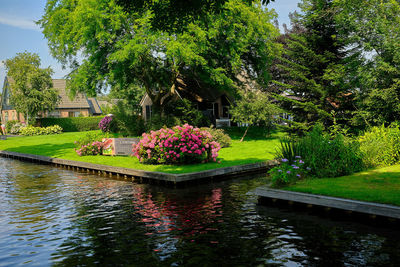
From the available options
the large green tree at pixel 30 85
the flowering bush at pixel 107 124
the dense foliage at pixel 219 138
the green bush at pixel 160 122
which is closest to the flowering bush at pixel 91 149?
the green bush at pixel 160 122

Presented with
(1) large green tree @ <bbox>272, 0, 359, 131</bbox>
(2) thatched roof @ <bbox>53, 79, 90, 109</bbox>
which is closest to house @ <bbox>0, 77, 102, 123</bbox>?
(2) thatched roof @ <bbox>53, 79, 90, 109</bbox>

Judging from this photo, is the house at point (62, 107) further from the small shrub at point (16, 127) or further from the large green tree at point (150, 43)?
the large green tree at point (150, 43)

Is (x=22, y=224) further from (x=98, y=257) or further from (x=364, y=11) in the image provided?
(x=364, y=11)

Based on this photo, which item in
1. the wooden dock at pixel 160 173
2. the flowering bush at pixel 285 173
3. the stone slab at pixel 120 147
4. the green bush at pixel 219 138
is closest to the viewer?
the flowering bush at pixel 285 173

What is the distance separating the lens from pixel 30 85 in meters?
49.3

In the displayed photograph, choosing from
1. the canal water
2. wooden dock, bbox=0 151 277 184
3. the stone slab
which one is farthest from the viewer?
the stone slab

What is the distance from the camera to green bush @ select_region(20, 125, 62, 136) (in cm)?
4583

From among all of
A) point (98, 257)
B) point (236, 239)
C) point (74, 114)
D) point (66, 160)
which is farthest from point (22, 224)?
point (74, 114)

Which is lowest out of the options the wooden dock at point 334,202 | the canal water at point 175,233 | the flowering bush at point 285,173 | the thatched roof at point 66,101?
the canal water at point 175,233

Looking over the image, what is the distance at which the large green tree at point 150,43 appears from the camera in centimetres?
2600

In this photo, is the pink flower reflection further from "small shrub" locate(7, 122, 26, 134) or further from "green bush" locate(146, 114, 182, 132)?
"small shrub" locate(7, 122, 26, 134)

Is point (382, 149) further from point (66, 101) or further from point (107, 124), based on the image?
point (66, 101)

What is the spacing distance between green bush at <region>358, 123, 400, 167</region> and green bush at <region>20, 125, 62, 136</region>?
41.1 meters

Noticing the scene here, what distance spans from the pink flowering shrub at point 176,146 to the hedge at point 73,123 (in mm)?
37796
